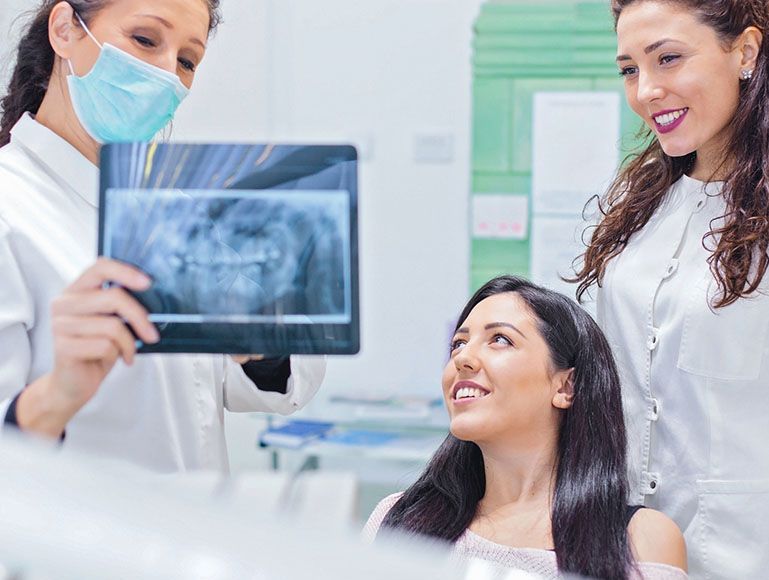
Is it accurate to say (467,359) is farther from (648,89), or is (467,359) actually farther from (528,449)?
(648,89)

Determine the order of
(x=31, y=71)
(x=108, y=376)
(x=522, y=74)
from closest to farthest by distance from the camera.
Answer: (x=108, y=376) < (x=31, y=71) < (x=522, y=74)

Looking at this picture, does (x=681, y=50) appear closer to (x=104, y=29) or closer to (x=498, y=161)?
(x=104, y=29)

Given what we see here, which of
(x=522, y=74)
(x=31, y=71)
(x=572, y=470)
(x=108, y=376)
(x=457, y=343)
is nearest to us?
(x=108, y=376)

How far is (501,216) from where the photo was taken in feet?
11.2

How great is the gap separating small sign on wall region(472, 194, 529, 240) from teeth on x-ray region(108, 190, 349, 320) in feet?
8.91

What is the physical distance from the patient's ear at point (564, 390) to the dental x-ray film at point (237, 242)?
1020 millimetres

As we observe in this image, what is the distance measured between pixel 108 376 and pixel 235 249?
0.92 ft

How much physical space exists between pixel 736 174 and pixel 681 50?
21 cm

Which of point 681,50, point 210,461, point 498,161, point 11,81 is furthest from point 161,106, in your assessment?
point 498,161

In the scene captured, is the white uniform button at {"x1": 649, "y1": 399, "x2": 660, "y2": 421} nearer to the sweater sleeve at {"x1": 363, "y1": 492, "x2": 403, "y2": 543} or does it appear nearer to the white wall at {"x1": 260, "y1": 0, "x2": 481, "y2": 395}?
the sweater sleeve at {"x1": 363, "y1": 492, "x2": 403, "y2": 543}

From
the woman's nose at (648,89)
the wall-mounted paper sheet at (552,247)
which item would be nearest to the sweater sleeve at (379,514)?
the woman's nose at (648,89)

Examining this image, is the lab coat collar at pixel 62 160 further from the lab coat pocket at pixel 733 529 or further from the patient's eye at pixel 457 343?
the lab coat pocket at pixel 733 529

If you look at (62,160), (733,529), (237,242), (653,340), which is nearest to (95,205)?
(62,160)

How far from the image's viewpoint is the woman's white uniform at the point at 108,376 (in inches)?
34.2
